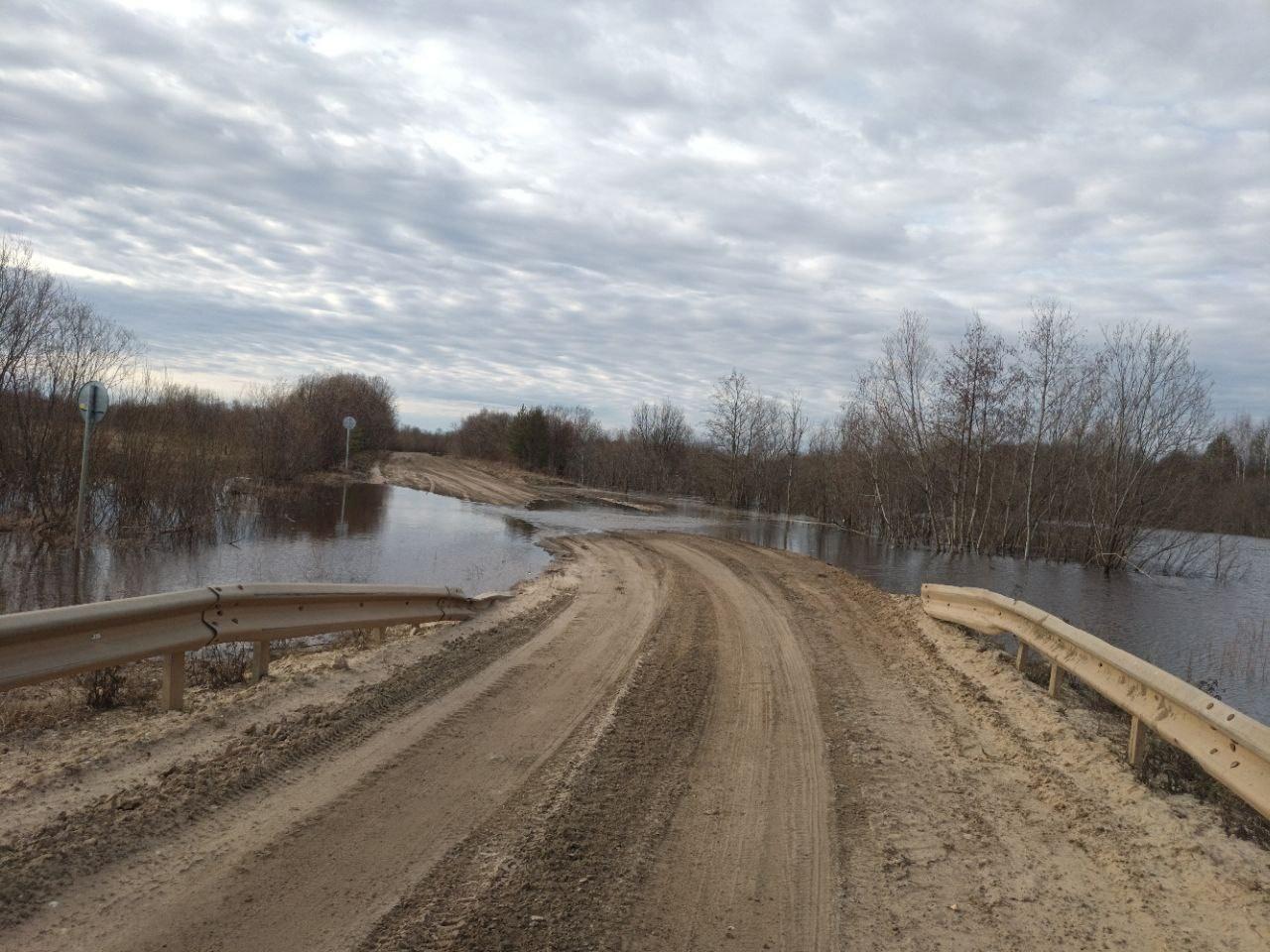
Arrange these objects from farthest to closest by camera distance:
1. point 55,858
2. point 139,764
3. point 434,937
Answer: point 139,764 → point 55,858 → point 434,937

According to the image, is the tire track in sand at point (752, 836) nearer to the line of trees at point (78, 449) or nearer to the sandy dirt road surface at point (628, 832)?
the sandy dirt road surface at point (628, 832)

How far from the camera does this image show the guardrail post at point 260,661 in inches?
262

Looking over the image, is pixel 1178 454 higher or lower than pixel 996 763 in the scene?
higher

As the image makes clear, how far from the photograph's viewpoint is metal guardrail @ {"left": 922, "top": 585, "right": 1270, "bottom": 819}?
431cm

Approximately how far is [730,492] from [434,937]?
56.8m

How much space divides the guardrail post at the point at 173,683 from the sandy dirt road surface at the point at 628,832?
2.24ft

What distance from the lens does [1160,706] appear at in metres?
5.35

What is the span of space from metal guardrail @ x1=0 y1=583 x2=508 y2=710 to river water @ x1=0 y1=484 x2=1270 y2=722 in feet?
21.4

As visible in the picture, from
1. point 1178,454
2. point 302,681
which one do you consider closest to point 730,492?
point 1178,454

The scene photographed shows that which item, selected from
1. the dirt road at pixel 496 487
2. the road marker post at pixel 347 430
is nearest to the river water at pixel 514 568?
the dirt road at pixel 496 487

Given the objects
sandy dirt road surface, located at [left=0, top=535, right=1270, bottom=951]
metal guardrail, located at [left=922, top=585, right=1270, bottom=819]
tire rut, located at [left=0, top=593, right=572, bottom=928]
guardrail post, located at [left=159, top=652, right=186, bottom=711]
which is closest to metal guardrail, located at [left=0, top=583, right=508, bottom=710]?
guardrail post, located at [left=159, top=652, right=186, bottom=711]

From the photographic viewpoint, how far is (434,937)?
3.11m

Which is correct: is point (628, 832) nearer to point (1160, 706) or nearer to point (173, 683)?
point (173, 683)

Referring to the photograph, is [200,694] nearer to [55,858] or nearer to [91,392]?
[55,858]
